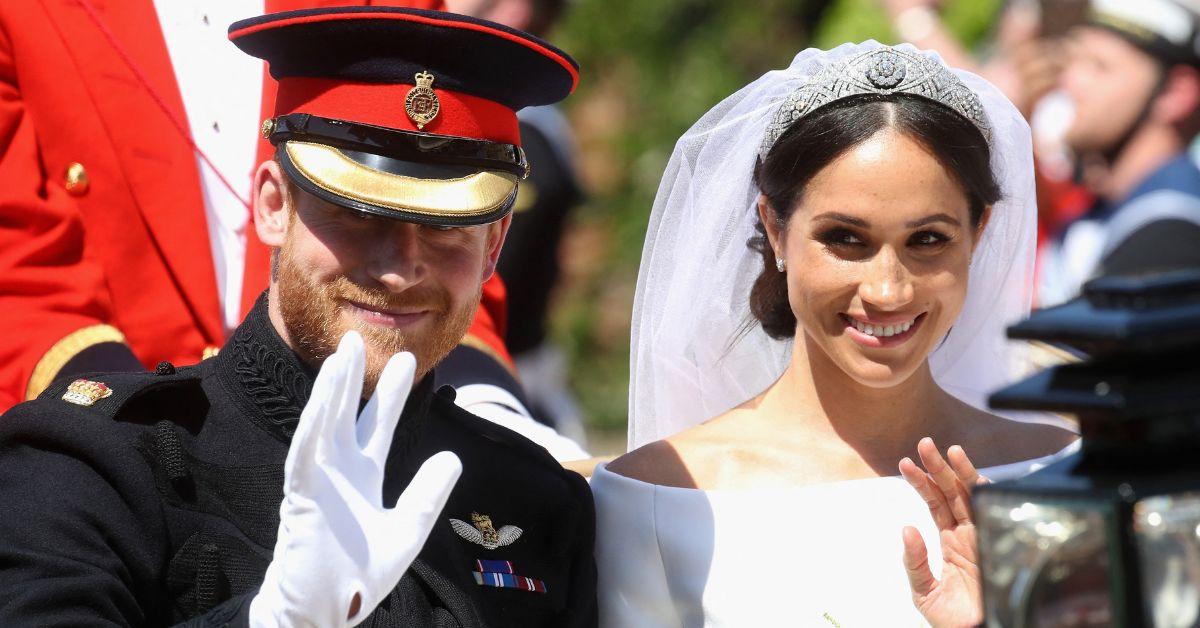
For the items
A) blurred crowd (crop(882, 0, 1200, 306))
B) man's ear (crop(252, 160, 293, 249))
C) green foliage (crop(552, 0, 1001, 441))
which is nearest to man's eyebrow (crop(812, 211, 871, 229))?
man's ear (crop(252, 160, 293, 249))

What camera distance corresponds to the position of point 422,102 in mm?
2646

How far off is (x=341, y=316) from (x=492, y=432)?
486mm

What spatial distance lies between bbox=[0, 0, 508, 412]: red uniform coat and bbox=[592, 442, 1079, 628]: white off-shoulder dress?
90cm

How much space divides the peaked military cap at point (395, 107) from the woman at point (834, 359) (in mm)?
686

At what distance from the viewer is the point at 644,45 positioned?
34.2 ft

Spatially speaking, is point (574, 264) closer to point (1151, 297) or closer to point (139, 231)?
point (139, 231)

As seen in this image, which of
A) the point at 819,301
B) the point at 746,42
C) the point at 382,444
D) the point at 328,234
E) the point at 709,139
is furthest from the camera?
the point at 746,42

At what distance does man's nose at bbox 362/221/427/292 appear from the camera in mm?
2527

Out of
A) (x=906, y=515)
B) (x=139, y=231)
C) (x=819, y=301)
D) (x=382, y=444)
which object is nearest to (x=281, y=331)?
(x=382, y=444)

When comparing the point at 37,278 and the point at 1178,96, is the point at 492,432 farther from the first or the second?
the point at 1178,96

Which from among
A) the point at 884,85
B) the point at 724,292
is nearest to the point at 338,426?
the point at 884,85

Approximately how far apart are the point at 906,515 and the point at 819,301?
449 millimetres

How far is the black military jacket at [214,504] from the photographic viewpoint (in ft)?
7.48

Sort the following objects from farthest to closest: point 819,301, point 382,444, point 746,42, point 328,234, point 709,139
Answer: point 746,42
point 709,139
point 819,301
point 328,234
point 382,444
